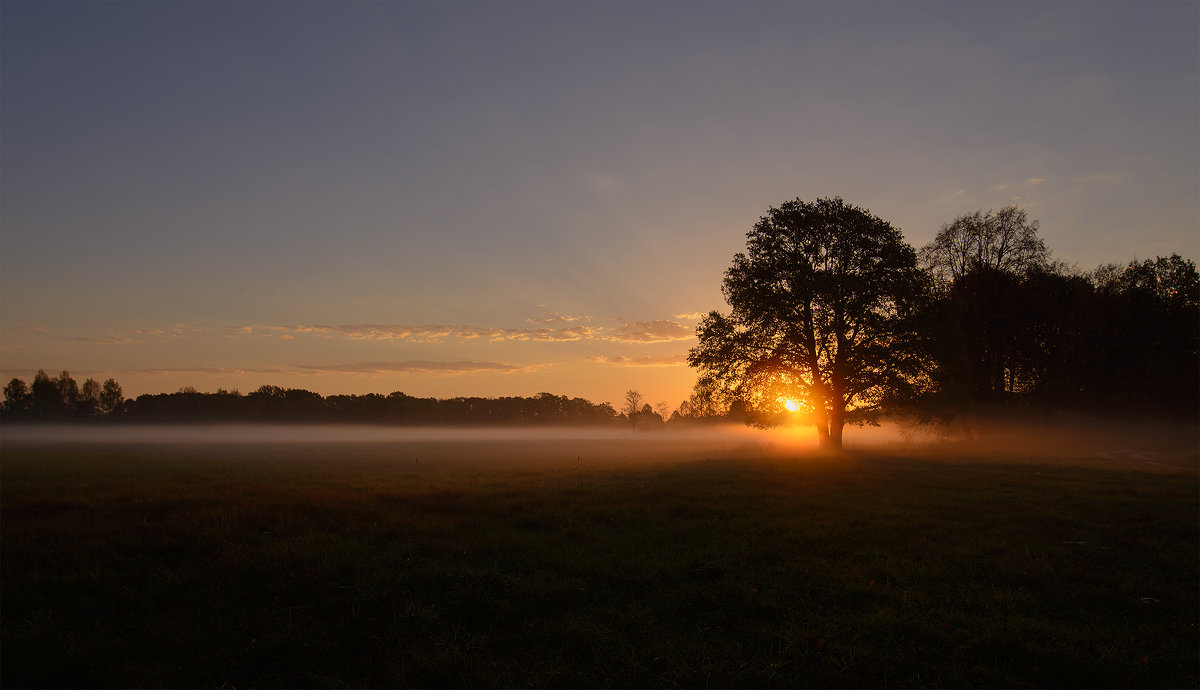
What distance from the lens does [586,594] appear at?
326 inches

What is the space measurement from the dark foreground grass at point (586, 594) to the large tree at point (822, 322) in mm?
15623

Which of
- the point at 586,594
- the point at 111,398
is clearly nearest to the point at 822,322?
the point at 586,594

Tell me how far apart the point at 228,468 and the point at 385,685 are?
3039 centimetres

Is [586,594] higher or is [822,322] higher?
[822,322]

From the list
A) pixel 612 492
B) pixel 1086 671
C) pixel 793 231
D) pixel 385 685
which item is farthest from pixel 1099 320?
pixel 385 685

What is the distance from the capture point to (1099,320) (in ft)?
135

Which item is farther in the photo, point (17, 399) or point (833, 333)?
point (17, 399)

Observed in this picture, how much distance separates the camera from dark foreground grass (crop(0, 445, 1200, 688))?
6.28 meters

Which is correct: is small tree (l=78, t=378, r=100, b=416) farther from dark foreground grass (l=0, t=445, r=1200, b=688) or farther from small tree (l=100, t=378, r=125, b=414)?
dark foreground grass (l=0, t=445, r=1200, b=688)

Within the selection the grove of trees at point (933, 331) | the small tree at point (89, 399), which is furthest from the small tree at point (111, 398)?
the grove of trees at point (933, 331)

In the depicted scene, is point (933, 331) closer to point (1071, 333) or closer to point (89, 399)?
point (1071, 333)

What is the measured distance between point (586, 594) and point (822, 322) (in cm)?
2518

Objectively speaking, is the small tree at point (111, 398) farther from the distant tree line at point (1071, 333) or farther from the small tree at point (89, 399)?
the distant tree line at point (1071, 333)

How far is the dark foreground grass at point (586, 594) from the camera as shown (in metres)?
→ 6.28
